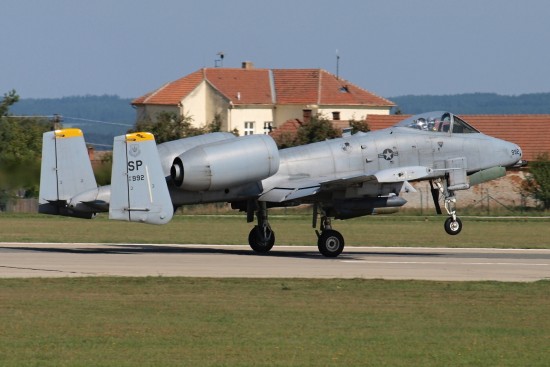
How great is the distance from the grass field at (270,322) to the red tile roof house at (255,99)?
272ft

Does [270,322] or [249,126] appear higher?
[249,126]

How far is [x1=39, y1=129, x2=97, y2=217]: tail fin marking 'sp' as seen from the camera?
1119 inches

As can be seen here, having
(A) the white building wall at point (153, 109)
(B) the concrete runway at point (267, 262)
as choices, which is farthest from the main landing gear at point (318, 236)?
(A) the white building wall at point (153, 109)

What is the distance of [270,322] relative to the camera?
17859mm

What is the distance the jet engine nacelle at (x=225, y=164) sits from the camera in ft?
91.3

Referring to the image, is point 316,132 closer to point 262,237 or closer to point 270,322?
point 262,237

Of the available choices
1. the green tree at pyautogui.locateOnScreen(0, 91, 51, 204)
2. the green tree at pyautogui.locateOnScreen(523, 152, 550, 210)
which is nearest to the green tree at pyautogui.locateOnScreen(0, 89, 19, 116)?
the green tree at pyautogui.locateOnScreen(0, 91, 51, 204)

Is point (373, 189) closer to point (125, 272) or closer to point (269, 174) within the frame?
point (269, 174)

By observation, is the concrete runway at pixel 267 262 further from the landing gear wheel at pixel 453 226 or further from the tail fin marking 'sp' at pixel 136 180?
the tail fin marking 'sp' at pixel 136 180

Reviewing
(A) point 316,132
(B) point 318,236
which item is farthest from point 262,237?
(A) point 316,132

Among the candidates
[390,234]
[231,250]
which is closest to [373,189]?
[231,250]

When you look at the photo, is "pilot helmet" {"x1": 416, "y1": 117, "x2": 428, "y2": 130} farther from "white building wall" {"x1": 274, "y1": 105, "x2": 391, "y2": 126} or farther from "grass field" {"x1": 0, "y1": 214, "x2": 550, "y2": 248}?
"white building wall" {"x1": 274, "y1": 105, "x2": 391, "y2": 126}

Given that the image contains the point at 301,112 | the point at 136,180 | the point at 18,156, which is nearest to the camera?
the point at 136,180

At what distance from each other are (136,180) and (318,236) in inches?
199
